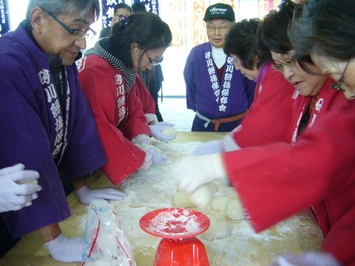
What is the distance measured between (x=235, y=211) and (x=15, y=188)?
0.80 m

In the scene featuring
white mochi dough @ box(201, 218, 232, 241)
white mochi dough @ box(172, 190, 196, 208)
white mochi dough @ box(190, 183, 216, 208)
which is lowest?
white mochi dough @ box(172, 190, 196, 208)

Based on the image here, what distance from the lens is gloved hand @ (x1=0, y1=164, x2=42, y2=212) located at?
38.5 inches

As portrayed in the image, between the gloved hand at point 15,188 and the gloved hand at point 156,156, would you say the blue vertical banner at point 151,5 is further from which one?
the gloved hand at point 15,188

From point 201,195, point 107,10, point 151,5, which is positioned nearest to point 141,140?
point 201,195

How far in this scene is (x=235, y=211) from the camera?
1.38 meters

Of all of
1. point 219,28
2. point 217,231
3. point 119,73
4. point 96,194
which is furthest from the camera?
point 219,28

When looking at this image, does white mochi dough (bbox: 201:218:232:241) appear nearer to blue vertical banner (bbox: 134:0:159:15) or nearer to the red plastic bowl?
the red plastic bowl

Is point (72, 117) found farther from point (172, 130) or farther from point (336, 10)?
point (336, 10)

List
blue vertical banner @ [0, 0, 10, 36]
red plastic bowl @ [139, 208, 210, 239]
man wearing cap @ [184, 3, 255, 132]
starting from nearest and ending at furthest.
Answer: red plastic bowl @ [139, 208, 210, 239], man wearing cap @ [184, 3, 255, 132], blue vertical banner @ [0, 0, 10, 36]

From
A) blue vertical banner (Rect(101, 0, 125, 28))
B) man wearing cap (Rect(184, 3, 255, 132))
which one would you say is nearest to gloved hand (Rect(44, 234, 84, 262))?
man wearing cap (Rect(184, 3, 255, 132))

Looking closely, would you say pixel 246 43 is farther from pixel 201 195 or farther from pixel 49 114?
pixel 201 195

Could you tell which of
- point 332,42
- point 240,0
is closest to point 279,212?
point 332,42

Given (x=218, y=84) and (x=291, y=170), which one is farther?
(x=218, y=84)

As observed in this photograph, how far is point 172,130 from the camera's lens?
246 cm
